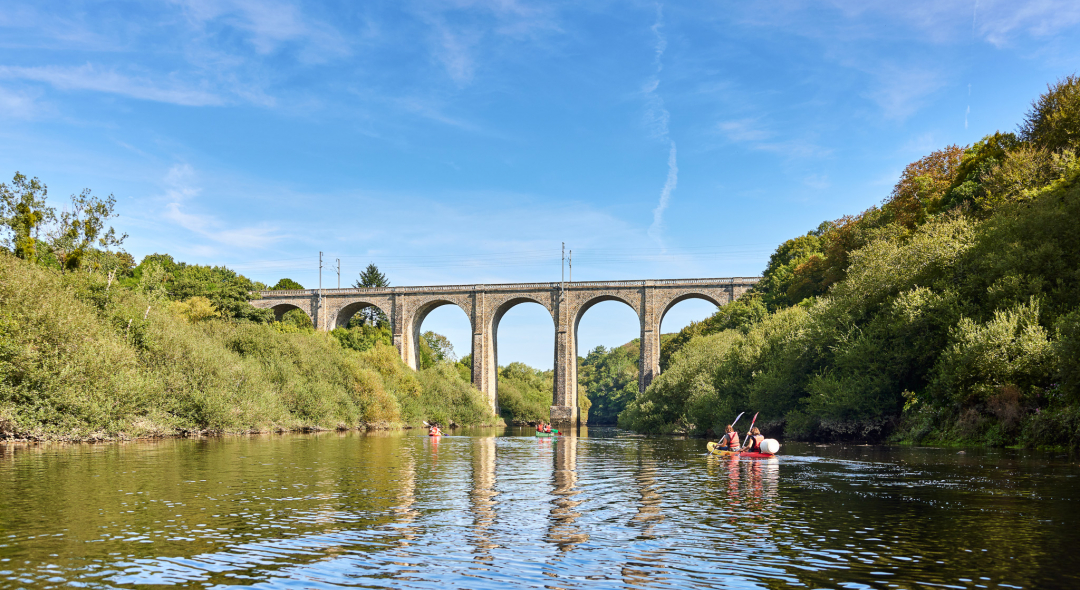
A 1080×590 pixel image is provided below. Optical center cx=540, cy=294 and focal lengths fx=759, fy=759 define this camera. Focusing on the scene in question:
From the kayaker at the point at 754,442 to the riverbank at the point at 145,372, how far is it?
72.1 ft

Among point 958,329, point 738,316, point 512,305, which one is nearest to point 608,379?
point 512,305

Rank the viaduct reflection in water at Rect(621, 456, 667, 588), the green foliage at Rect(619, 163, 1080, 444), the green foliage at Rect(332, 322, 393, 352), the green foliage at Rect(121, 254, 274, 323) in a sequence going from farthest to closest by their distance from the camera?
the green foliage at Rect(332, 322, 393, 352), the green foliage at Rect(121, 254, 274, 323), the green foliage at Rect(619, 163, 1080, 444), the viaduct reflection in water at Rect(621, 456, 667, 588)

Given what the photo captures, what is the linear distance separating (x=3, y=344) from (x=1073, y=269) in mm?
34607

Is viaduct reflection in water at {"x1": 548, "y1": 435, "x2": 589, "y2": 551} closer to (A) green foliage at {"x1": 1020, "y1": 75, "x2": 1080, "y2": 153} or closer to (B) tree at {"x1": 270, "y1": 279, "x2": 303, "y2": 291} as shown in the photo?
(A) green foliage at {"x1": 1020, "y1": 75, "x2": 1080, "y2": 153}

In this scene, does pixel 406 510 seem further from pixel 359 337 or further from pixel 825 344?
pixel 359 337

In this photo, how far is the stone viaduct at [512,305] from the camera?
2911 inches

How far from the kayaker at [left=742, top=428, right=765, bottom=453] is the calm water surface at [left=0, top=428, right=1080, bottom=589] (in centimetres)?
358

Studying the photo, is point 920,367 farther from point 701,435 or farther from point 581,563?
point 581,563

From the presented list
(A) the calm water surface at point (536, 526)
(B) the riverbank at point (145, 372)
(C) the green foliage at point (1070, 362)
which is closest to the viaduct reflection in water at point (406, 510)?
(A) the calm water surface at point (536, 526)

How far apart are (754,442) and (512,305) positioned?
5979 centimetres

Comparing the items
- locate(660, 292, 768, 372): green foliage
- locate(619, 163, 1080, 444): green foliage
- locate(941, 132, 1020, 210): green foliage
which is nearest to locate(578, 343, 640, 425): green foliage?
locate(660, 292, 768, 372): green foliage

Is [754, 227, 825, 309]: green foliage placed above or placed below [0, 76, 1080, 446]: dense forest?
above

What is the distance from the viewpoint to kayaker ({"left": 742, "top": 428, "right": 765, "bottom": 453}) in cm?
2248

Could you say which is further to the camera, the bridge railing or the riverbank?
the bridge railing
